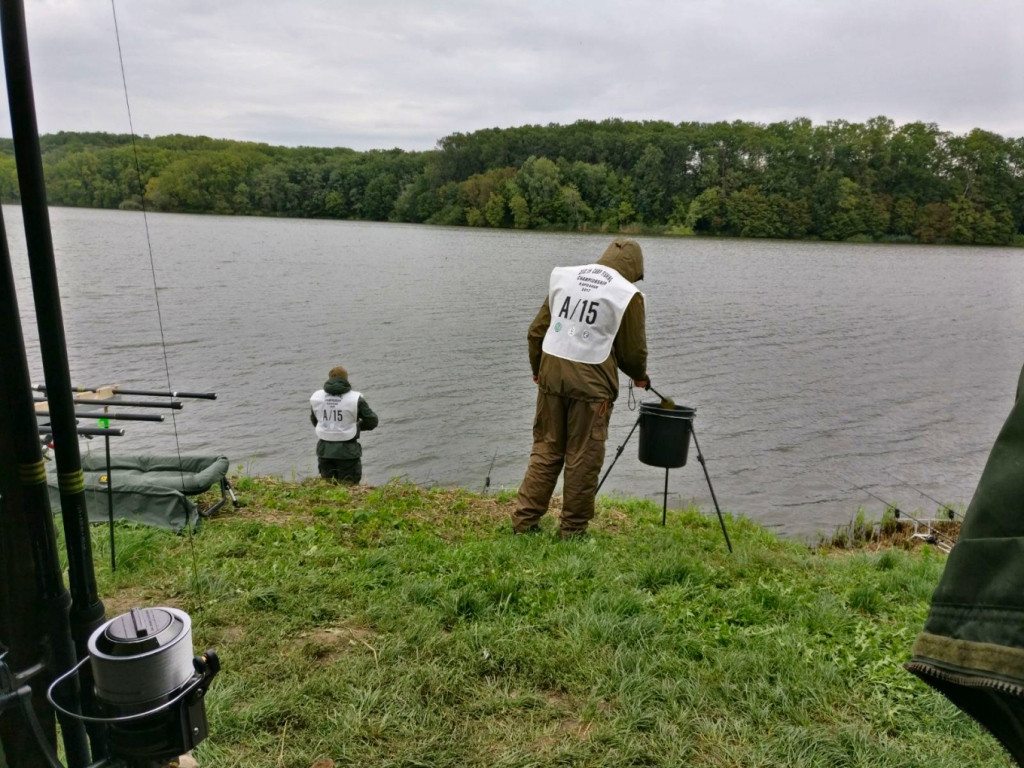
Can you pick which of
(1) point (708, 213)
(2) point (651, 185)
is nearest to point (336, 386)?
(1) point (708, 213)

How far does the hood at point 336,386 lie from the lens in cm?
844

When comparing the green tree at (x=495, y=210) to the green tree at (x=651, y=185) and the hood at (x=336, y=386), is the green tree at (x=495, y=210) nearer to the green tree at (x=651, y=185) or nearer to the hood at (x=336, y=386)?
the green tree at (x=651, y=185)

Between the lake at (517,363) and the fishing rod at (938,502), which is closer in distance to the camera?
the fishing rod at (938,502)

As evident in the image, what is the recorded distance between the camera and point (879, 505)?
10625mm

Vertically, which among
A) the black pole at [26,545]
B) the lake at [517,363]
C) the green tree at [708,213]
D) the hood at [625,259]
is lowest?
the lake at [517,363]

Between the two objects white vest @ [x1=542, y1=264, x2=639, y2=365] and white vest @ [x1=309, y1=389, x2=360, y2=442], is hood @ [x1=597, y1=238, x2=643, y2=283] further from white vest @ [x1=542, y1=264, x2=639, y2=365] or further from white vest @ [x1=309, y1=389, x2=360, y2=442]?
white vest @ [x1=309, y1=389, x2=360, y2=442]

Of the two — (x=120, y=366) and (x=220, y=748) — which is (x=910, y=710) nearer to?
(x=220, y=748)

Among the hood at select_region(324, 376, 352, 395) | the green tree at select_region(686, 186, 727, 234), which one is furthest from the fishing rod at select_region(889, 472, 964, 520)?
the green tree at select_region(686, 186, 727, 234)

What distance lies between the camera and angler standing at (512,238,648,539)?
5703mm

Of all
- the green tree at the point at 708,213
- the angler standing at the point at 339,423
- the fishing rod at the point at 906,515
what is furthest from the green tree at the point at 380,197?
the angler standing at the point at 339,423

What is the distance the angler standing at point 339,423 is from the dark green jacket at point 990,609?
302 inches

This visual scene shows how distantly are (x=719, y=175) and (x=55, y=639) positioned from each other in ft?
272

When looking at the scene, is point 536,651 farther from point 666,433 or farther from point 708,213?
point 708,213

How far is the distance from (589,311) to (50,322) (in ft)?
13.9
